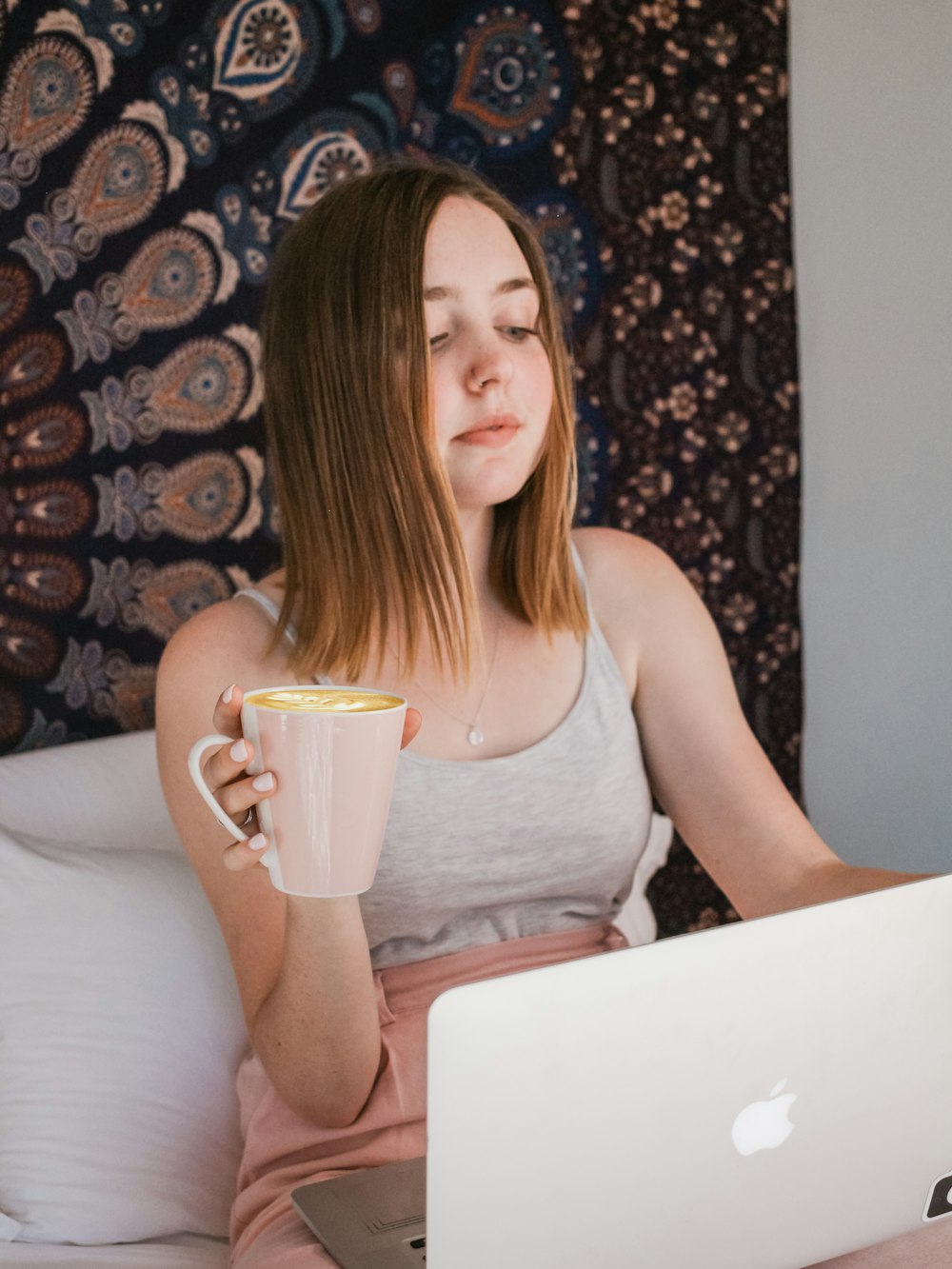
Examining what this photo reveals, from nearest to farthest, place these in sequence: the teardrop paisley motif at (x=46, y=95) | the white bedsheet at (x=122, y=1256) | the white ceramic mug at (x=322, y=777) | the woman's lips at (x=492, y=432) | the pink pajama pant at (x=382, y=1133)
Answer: the white ceramic mug at (x=322, y=777) → the pink pajama pant at (x=382, y=1133) → the white bedsheet at (x=122, y=1256) → the woman's lips at (x=492, y=432) → the teardrop paisley motif at (x=46, y=95)

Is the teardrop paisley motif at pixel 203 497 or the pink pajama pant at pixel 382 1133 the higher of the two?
the teardrop paisley motif at pixel 203 497

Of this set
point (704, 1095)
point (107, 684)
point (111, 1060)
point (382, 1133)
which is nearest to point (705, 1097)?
point (704, 1095)

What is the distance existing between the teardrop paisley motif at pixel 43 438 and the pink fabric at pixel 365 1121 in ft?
2.68

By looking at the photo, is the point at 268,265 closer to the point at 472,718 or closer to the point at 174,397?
the point at 174,397

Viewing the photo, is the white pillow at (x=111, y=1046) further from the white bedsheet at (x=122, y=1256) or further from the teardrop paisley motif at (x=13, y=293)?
the teardrop paisley motif at (x=13, y=293)

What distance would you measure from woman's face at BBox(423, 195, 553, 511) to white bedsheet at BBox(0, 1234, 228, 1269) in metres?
0.75

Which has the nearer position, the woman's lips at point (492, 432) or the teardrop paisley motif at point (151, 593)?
the woman's lips at point (492, 432)

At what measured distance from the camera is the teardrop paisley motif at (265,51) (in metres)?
1.65

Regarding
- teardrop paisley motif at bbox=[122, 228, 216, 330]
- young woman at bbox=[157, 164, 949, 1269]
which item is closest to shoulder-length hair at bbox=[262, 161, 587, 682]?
young woman at bbox=[157, 164, 949, 1269]

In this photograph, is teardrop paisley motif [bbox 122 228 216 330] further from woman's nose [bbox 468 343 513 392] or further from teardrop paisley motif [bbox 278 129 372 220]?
woman's nose [bbox 468 343 513 392]

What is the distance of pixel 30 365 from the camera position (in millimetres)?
1571

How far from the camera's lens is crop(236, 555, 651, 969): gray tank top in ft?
3.82

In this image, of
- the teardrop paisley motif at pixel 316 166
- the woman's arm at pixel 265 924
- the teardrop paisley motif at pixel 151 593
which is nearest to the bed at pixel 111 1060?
the woman's arm at pixel 265 924

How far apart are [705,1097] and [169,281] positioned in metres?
1.34
